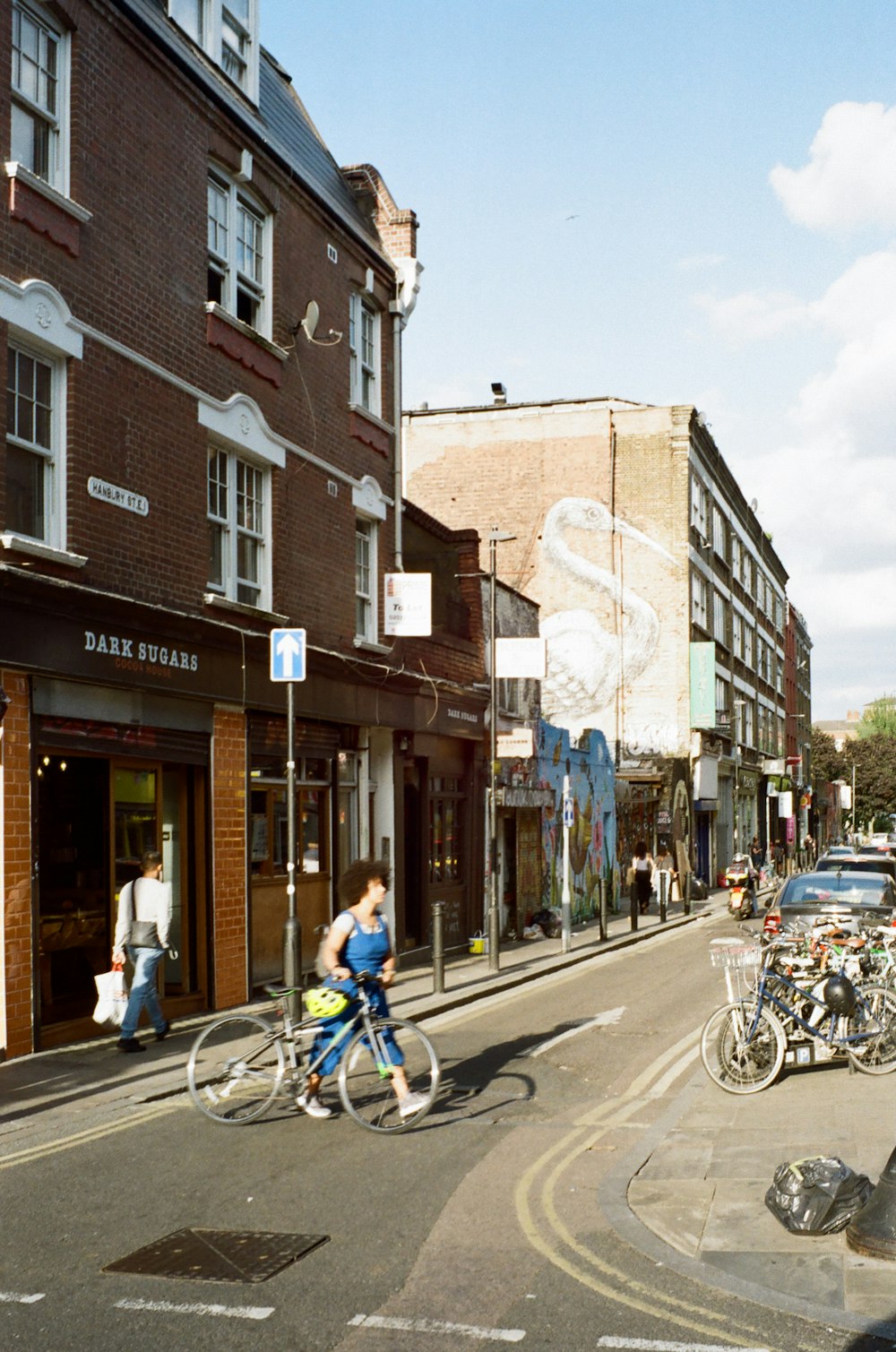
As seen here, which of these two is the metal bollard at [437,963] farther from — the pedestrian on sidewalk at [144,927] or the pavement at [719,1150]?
the pedestrian on sidewalk at [144,927]

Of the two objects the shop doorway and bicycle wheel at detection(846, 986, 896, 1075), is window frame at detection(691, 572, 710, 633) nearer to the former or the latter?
the shop doorway

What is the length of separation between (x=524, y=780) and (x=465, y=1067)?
16.5 meters

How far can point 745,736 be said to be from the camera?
63031 millimetres

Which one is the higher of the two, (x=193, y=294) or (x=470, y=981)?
(x=193, y=294)

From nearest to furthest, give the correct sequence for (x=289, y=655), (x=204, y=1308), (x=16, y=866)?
(x=204, y=1308) → (x=16, y=866) → (x=289, y=655)

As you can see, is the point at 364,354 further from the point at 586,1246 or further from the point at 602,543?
the point at 602,543

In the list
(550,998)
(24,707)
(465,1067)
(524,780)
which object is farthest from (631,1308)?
(524,780)

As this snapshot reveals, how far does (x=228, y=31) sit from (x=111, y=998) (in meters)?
12.3

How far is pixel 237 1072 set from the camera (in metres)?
9.76

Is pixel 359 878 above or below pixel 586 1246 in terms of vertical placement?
above

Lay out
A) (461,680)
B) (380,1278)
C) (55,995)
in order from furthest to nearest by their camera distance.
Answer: (461,680) < (55,995) < (380,1278)

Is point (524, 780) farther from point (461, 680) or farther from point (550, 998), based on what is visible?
point (550, 998)

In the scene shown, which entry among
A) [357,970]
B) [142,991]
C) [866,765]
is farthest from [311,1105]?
[866,765]

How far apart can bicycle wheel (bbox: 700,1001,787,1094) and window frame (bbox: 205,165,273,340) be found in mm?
10422
